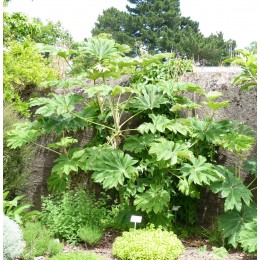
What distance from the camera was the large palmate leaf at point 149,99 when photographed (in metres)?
5.25

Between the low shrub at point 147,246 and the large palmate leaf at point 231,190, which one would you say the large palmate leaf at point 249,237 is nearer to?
the large palmate leaf at point 231,190

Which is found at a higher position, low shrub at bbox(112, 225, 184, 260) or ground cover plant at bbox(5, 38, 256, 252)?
ground cover plant at bbox(5, 38, 256, 252)

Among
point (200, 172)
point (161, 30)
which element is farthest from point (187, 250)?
point (161, 30)

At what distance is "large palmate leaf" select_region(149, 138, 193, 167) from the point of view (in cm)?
471

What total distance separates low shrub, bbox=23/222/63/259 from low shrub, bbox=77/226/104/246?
32 cm

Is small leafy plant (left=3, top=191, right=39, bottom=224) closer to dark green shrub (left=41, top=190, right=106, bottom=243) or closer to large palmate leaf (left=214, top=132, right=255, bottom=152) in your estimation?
dark green shrub (left=41, top=190, right=106, bottom=243)

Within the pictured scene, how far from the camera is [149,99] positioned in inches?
208

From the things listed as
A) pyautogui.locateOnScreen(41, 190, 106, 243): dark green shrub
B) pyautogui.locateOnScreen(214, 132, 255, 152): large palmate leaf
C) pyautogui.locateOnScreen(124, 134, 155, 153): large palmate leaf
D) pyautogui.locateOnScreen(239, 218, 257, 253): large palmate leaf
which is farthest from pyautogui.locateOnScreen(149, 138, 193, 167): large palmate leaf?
pyautogui.locateOnScreen(41, 190, 106, 243): dark green shrub

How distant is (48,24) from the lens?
25203 mm

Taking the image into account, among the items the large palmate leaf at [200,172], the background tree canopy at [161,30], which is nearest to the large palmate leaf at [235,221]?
the large palmate leaf at [200,172]

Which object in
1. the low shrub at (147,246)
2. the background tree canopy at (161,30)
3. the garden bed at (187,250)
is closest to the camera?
the low shrub at (147,246)

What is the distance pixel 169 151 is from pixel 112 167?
2.21 ft

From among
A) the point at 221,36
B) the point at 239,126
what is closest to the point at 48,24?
the point at 221,36

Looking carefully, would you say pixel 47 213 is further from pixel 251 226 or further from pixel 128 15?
pixel 128 15
